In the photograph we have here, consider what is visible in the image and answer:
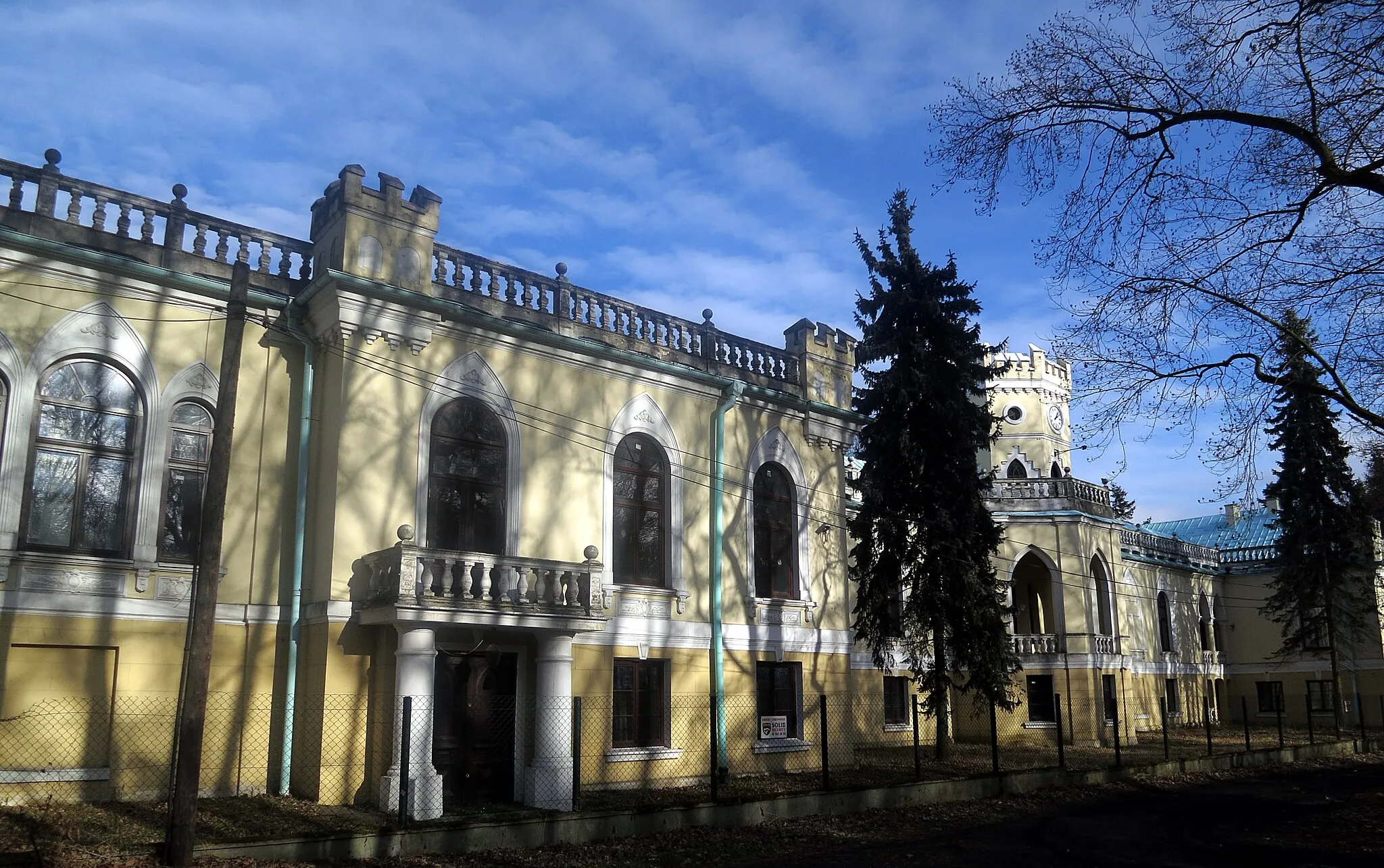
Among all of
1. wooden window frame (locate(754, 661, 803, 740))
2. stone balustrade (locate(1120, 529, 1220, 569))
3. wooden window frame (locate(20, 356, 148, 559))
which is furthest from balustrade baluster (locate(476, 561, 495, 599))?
stone balustrade (locate(1120, 529, 1220, 569))

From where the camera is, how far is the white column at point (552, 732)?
15.9 m

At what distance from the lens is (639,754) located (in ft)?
59.0

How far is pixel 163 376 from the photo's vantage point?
49.3ft

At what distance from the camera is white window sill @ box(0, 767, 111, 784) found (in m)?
13.1

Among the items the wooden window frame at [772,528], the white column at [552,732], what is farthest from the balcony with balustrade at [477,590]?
the wooden window frame at [772,528]

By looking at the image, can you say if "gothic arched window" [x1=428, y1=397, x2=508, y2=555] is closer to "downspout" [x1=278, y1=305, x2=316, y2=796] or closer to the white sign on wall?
"downspout" [x1=278, y1=305, x2=316, y2=796]

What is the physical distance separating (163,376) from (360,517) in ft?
11.1

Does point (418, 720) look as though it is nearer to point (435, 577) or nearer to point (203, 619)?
point (435, 577)

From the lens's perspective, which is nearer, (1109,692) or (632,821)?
(632,821)

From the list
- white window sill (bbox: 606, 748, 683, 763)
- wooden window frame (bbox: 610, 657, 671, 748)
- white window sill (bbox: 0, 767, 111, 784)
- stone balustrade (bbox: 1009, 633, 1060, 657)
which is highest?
stone balustrade (bbox: 1009, 633, 1060, 657)

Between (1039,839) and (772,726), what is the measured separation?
23.8ft

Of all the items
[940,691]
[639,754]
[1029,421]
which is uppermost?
[1029,421]

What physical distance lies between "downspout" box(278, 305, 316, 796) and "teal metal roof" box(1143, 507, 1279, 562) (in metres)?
41.1

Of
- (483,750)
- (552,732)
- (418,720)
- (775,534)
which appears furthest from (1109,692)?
(418,720)
